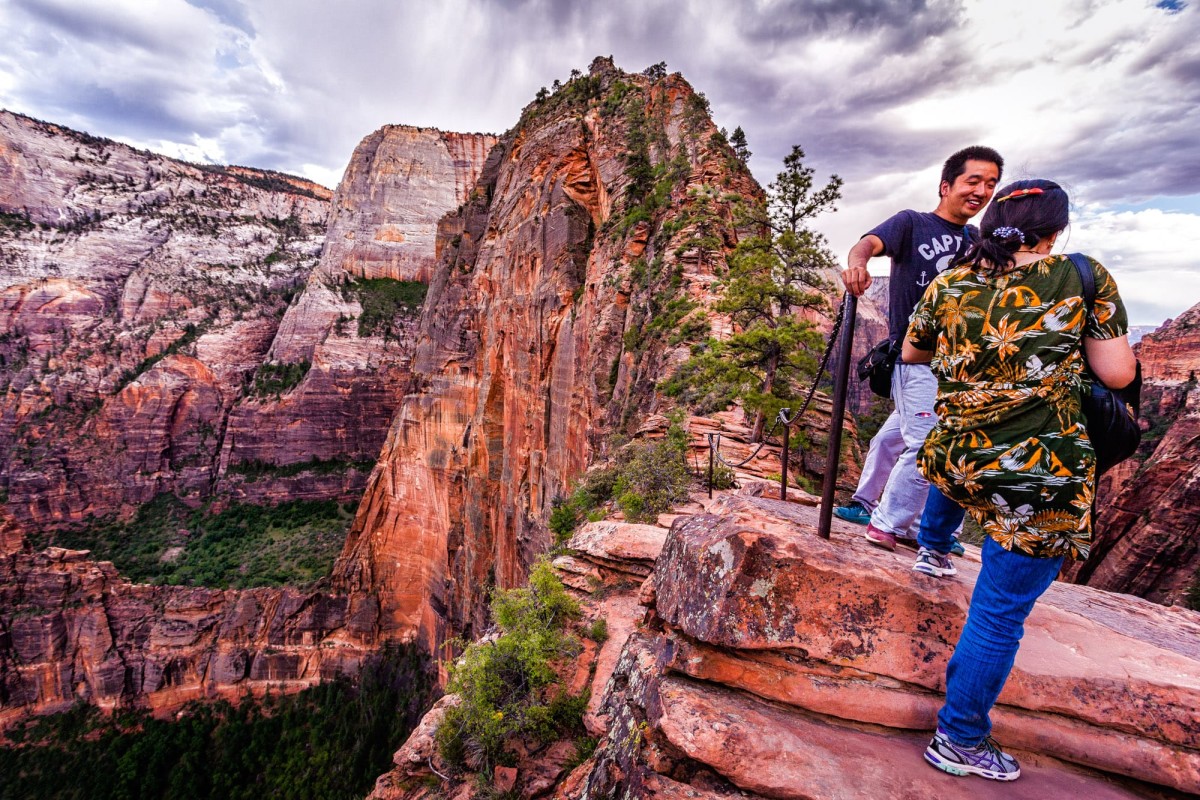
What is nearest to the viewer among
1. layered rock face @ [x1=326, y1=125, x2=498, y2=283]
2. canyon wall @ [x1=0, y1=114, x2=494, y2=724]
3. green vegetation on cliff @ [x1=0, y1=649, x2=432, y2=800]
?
green vegetation on cliff @ [x1=0, y1=649, x2=432, y2=800]

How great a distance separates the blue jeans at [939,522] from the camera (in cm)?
264

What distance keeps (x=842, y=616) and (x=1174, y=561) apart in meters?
19.8

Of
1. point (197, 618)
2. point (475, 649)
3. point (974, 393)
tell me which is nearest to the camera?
point (974, 393)

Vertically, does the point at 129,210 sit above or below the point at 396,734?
above

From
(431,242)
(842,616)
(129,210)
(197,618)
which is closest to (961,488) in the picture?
(842,616)

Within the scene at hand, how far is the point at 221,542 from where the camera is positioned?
41219mm

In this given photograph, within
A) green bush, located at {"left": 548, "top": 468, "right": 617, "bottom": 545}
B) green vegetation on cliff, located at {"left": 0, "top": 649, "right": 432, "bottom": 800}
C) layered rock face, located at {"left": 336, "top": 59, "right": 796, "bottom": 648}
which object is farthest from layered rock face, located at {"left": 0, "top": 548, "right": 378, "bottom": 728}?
green bush, located at {"left": 548, "top": 468, "right": 617, "bottom": 545}

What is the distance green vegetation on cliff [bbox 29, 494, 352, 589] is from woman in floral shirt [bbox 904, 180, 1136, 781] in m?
42.0

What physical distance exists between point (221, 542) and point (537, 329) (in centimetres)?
3924

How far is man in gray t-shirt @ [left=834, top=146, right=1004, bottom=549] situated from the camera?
9.29ft

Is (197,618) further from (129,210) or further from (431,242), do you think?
(129,210)

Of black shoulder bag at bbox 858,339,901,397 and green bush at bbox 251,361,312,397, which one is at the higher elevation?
black shoulder bag at bbox 858,339,901,397

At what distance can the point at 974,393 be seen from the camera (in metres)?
2.01

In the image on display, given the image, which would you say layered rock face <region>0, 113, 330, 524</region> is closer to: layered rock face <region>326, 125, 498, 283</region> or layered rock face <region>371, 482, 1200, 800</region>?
layered rock face <region>326, 125, 498, 283</region>
